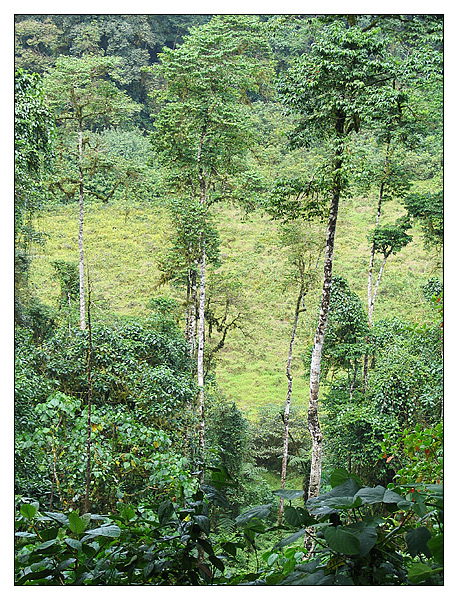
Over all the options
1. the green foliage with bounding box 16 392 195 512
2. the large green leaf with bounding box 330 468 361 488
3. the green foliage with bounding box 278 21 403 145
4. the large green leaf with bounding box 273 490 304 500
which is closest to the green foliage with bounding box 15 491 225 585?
the large green leaf with bounding box 273 490 304 500

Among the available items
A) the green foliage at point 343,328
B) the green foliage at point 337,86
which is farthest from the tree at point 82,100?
the green foliage at point 343,328

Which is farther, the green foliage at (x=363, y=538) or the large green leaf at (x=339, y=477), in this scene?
the large green leaf at (x=339, y=477)

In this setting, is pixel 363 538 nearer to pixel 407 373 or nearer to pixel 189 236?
pixel 407 373

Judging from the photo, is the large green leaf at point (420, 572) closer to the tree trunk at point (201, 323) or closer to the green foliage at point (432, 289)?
the green foliage at point (432, 289)
